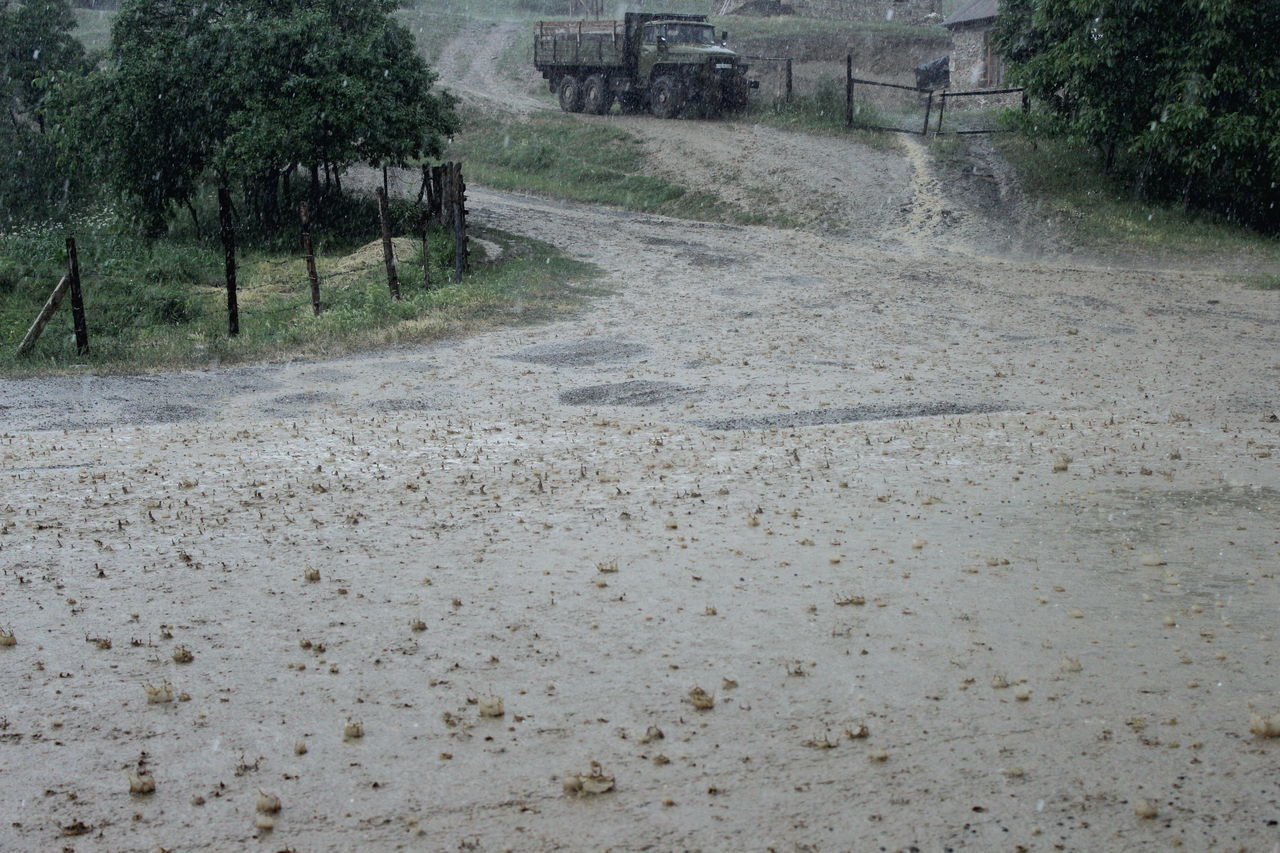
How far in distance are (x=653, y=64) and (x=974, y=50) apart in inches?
508

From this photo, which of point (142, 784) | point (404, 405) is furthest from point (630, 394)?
point (142, 784)

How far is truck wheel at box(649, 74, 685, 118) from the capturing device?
32.3m

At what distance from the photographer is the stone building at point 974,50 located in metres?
37.9

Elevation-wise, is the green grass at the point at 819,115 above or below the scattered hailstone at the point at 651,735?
above

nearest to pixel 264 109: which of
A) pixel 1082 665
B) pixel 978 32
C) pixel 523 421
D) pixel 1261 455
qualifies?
pixel 523 421

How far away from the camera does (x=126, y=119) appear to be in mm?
21359

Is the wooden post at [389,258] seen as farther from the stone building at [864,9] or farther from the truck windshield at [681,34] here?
the stone building at [864,9]

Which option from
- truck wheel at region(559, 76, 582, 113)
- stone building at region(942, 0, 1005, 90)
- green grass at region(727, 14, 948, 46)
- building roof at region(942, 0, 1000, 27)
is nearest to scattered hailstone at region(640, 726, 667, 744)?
truck wheel at region(559, 76, 582, 113)

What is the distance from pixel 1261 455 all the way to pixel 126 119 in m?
20.2

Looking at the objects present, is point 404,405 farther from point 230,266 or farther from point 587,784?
point 587,784

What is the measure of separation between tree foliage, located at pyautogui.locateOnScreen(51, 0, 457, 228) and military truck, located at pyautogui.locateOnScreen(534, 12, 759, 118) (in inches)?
441

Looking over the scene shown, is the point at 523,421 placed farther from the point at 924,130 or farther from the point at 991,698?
the point at 924,130

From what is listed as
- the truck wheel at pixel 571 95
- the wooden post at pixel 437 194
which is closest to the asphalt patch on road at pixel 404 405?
the wooden post at pixel 437 194

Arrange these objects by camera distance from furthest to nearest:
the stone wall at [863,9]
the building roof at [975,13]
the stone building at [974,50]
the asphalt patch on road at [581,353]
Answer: the stone wall at [863,9], the stone building at [974,50], the building roof at [975,13], the asphalt patch on road at [581,353]
